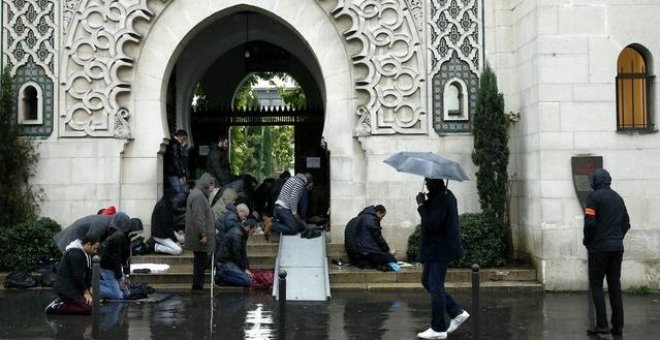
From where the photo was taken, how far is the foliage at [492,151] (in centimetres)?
1452

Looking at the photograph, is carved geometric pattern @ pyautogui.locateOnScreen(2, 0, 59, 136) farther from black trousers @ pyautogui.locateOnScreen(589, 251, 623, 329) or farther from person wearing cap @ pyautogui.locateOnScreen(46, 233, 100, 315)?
black trousers @ pyautogui.locateOnScreen(589, 251, 623, 329)

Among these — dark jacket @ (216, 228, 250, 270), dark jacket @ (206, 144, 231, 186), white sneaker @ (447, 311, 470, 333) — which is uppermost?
dark jacket @ (206, 144, 231, 186)

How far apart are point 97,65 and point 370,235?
6.17 m

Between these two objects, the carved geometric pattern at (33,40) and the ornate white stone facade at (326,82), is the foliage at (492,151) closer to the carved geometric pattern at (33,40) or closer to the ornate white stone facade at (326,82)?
the ornate white stone facade at (326,82)

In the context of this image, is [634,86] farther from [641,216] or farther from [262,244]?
[262,244]

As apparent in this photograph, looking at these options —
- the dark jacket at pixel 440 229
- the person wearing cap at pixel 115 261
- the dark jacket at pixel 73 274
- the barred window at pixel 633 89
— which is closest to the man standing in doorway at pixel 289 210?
the person wearing cap at pixel 115 261

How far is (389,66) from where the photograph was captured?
49.9 feet

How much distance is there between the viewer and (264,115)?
856 inches

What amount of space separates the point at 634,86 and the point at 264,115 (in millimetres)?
10480

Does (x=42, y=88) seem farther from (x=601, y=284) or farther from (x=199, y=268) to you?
(x=601, y=284)

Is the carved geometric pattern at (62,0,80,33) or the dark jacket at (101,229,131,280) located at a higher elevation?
the carved geometric pattern at (62,0,80,33)

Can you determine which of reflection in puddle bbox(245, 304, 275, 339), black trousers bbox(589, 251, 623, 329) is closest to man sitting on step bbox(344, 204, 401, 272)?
reflection in puddle bbox(245, 304, 275, 339)

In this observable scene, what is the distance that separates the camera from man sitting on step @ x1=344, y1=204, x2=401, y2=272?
14.0 meters

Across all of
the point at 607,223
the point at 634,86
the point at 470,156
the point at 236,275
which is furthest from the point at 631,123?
the point at 236,275
